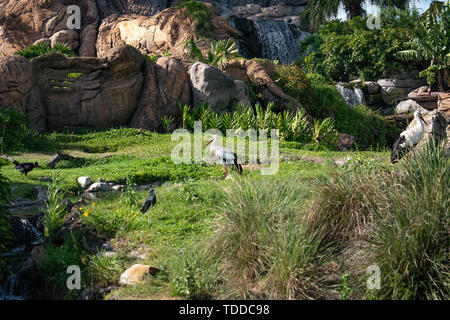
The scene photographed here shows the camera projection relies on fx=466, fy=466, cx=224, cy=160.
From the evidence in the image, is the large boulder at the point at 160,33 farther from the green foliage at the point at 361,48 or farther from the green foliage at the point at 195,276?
the green foliage at the point at 195,276

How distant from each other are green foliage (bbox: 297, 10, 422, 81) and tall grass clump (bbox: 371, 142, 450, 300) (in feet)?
69.2

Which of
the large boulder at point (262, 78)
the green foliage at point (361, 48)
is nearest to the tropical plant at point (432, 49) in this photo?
the green foliage at point (361, 48)

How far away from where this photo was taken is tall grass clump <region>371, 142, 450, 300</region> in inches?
185

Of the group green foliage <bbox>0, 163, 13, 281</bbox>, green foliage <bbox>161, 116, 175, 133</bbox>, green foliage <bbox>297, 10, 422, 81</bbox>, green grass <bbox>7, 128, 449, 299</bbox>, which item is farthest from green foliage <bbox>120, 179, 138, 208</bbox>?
green foliage <bbox>297, 10, 422, 81</bbox>

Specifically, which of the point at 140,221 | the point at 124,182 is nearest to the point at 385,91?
the point at 124,182

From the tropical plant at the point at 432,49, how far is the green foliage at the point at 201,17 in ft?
33.7

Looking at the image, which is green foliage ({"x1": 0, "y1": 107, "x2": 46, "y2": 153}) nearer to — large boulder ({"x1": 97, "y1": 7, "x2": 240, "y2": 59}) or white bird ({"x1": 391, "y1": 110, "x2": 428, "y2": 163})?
large boulder ({"x1": 97, "y1": 7, "x2": 240, "y2": 59})

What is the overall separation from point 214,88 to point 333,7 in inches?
676

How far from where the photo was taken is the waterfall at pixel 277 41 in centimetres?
2716

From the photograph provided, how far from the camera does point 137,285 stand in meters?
5.20

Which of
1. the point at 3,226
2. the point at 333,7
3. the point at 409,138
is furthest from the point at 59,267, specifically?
the point at 333,7
